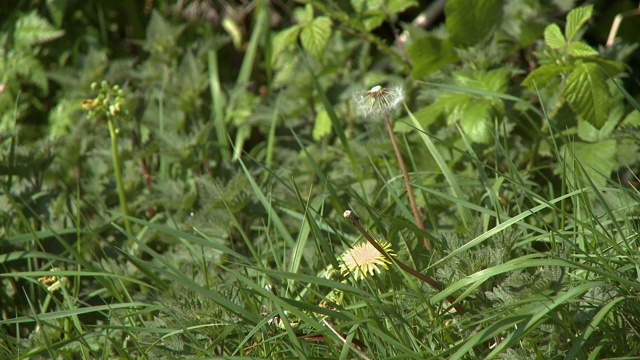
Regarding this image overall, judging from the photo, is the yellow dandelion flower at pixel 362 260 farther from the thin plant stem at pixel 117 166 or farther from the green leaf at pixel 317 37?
the green leaf at pixel 317 37

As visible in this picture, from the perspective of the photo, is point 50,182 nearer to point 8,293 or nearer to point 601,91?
point 8,293

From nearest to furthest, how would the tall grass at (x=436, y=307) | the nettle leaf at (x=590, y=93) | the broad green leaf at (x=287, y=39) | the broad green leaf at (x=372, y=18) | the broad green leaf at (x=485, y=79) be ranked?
the tall grass at (x=436, y=307) < the nettle leaf at (x=590, y=93) < the broad green leaf at (x=485, y=79) < the broad green leaf at (x=287, y=39) < the broad green leaf at (x=372, y=18)

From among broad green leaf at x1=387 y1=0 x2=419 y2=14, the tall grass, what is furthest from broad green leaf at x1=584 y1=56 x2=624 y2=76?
broad green leaf at x1=387 y1=0 x2=419 y2=14

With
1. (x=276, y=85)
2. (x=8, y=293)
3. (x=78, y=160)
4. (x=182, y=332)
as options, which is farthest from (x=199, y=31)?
(x=182, y=332)

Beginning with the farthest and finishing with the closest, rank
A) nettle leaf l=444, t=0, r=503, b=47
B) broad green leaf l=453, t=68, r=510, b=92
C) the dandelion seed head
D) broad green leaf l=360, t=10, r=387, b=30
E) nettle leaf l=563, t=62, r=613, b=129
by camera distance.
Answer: broad green leaf l=360, t=10, r=387, b=30 < nettle leaf l=444, t=0, r=503, b=47 < broad green leaf l=453, t=68, r=510, b=92 < nettle leaf l=563, t=62, r=613, b=129 < the dandelion seed head

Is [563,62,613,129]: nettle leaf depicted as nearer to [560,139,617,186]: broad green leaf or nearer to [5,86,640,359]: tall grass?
[560,139,617,186]: broad green leaf

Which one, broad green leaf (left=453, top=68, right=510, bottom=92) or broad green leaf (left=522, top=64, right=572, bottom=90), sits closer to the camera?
broad green leaf (left=522, top=64, right=572, bottom=90)

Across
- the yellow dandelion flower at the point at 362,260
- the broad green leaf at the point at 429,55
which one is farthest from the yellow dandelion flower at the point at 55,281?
the broad green leaf at the point at 429,55
